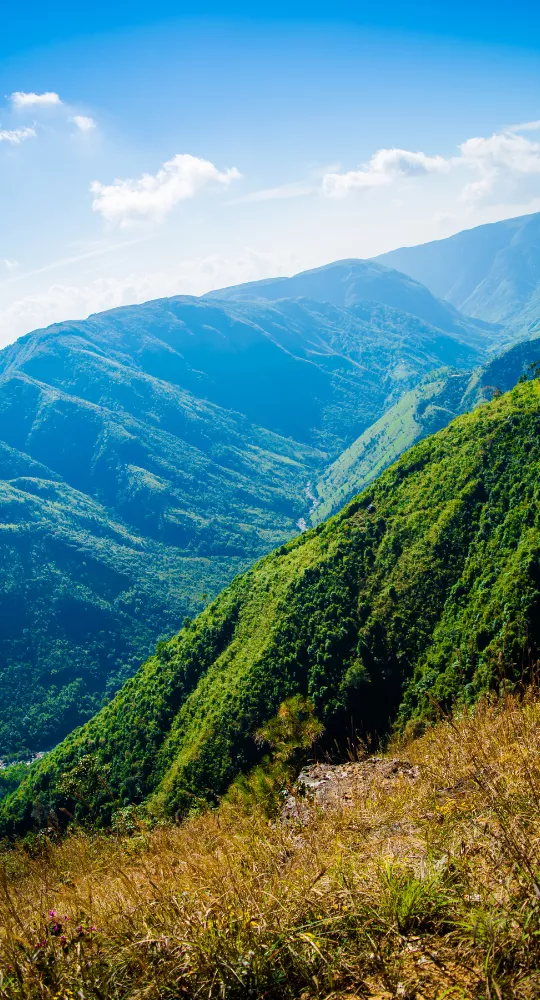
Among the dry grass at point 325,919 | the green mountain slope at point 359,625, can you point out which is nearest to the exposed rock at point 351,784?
the dry grass at point 325,919

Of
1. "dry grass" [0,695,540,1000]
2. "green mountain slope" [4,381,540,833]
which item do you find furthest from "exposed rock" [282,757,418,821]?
"green mountain slope" [4,381,540,833]

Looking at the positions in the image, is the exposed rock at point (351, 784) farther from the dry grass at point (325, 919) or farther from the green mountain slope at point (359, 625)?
the green mountain slope at point (359, 625)

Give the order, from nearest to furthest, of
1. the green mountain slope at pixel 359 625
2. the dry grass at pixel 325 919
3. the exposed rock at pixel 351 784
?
the dry grass at pixel 325 919
the exposed rock at pixel 351 784
the green mountain slope at pixel 359 625

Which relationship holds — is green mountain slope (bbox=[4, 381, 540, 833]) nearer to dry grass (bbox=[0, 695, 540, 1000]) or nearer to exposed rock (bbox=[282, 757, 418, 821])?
exposed rock (bbox=[282, 757, 418, 821])

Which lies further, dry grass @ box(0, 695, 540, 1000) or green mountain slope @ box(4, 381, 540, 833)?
green mountain slope @ box(4, 381, 540, 833)

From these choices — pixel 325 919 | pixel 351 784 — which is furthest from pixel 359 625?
pixel 325 919

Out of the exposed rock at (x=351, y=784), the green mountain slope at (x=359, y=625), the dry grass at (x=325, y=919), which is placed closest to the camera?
the dry grass at (x=325, y=919)
